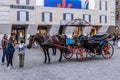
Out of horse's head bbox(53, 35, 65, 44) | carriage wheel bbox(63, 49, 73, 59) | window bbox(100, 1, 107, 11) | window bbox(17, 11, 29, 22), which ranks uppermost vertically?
window bbox(100, 1, 107, 11)

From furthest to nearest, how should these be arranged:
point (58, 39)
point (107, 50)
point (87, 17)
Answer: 1. point (87, 17)
2. point (107, 50)
3. point (58, 39)

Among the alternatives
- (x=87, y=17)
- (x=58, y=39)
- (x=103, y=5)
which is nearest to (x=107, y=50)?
(x=58, y=39)

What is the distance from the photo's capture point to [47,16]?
52.1 m

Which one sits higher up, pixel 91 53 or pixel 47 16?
pixel 47 16

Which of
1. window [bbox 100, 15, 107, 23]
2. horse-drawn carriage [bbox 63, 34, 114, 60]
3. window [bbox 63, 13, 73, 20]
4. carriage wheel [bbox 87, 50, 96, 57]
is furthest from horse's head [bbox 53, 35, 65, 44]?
window [bbox 100, 15, 107, 23]

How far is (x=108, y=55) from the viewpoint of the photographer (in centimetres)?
2225

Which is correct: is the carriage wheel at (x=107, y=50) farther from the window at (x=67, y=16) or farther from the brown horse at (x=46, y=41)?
the window at (x=67, y=16)

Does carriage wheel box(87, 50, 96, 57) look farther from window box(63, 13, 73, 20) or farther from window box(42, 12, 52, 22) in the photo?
window box(63, 13, 73, 20)

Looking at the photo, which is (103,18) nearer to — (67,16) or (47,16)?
(67,16)

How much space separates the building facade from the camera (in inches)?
1896

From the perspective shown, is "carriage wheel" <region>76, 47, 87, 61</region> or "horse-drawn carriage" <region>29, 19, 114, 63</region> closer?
"horse-drawn carriage" <region>29, 19, 114, 63</region>

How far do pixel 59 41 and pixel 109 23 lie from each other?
40.9 metres

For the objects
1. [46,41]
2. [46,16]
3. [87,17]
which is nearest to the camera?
[46,41]

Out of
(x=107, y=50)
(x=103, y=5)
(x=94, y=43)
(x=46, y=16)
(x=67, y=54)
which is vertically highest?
(x=103, y=5)
